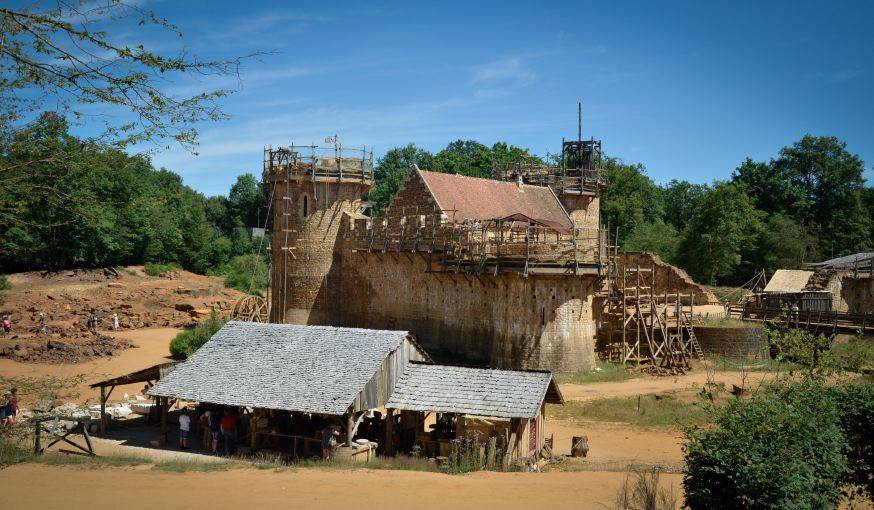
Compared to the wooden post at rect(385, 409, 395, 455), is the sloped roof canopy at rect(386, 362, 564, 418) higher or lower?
higher

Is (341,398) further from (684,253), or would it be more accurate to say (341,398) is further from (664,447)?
(684,253)

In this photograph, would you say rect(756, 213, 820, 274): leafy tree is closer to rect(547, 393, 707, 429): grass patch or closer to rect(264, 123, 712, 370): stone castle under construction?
rect(264, 123, 712, 370): stone castle under construction

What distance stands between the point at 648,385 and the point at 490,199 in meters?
11.2

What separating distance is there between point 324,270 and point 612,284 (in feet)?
41.8

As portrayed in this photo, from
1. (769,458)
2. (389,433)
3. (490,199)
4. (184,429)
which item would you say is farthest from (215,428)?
(490,199)

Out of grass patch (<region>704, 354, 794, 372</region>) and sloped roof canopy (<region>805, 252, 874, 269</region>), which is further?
sloped roof canopy (<region>805, 252, 874, 269</region>)

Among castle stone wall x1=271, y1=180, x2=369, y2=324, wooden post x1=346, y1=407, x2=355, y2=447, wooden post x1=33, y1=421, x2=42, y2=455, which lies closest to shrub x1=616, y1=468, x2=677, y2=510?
wooden post x1=346, y1=407, x2=355, y2=447

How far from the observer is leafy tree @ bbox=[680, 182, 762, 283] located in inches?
1986

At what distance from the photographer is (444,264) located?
30.2 m

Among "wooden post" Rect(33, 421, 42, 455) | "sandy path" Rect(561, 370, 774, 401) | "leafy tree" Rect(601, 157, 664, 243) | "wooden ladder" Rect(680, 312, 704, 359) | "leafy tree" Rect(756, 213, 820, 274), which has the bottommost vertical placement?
"wooden post" Rect(33, 421, 42, 455)

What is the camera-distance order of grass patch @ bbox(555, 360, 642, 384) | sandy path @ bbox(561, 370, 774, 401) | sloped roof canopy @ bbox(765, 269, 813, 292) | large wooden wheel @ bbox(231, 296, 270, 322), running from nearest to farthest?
sandy path @ bbox(561, 370, 774, 401) < grass patch @ bbox(555, 360, 642, 384) < large wooden wheel @ bbox(231, 296, 270, 322) < sloped roof canopy @ bbox(765, 269, 813, 292)

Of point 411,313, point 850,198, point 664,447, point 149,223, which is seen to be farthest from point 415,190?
point 850,198

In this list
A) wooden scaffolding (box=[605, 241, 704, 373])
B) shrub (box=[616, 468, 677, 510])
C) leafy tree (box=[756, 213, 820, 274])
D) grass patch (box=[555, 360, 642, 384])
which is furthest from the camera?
leafy tree (box=[756, 213, 820, 274])

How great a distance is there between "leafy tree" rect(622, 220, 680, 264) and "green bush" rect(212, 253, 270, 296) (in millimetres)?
27571
